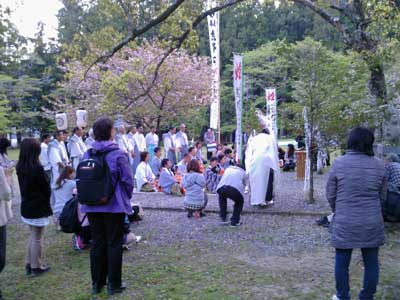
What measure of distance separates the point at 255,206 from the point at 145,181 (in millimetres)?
3329

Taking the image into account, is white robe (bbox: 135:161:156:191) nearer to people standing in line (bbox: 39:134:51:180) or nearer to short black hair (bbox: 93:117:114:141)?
people standing in line (bbox: 39:134:51:180)

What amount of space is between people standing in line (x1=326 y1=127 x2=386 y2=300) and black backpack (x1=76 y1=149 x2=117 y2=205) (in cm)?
200

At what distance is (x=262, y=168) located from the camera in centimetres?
882

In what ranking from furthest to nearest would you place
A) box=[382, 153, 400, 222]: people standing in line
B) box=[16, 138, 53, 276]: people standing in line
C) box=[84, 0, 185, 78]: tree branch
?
box=[84, 0, 185, 78]: tree branch
box=[382, 153, 400, 222]: people standing in line
box=[16, 138, 53, 276]: people standing in line

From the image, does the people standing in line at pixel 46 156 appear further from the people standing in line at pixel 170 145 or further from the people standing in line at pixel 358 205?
the people standing in line at pixel 358 205

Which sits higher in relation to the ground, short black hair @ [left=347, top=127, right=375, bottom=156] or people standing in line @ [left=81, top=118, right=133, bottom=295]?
short black hair @ [left=347, top=127, right=375, bottom=156]

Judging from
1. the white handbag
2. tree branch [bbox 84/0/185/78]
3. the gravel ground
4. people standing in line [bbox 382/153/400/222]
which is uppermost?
tree branch [bbox 84/0/185/78]

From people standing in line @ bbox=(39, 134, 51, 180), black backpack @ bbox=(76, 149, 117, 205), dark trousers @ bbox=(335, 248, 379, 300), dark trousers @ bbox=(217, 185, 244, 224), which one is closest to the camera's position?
dark trousers @ bbox=(335, 248, 379, 300)

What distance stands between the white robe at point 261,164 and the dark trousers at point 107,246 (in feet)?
15.4

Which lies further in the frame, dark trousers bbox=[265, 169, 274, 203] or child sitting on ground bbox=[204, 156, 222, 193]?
child sitting on ground bbox=[204, 156, 222, 193]

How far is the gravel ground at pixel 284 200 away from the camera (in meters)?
8.62

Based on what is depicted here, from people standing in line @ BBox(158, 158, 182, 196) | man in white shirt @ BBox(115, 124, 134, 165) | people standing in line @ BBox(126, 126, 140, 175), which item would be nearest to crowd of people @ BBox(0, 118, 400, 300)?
people standing in line @ BBox(158, 158, 182, 196)

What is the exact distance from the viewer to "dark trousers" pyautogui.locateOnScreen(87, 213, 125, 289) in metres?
4.28

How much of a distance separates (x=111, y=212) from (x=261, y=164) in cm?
503
